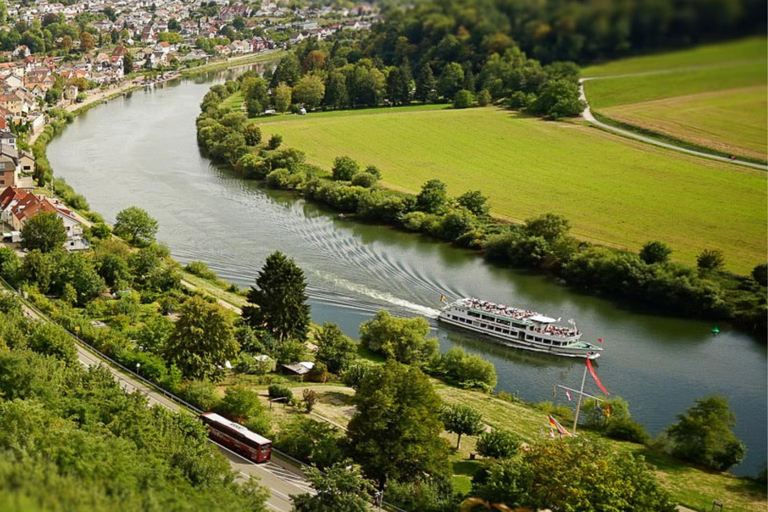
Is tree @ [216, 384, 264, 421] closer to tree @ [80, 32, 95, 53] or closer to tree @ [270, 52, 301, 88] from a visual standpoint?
tree @ [270, 52, 301, 88]

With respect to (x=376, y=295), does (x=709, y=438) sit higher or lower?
lower

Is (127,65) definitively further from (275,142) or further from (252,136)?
(275,142)

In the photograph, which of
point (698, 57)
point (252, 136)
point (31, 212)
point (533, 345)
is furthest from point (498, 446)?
point (252, 136)

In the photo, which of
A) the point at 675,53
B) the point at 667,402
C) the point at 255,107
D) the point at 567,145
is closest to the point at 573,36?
the point at 675,53

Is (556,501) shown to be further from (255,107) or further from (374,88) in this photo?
(255,107)

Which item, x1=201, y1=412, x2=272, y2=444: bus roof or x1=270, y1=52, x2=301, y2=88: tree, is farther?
x1=270, y1=52, x2=301, y2=88: tree

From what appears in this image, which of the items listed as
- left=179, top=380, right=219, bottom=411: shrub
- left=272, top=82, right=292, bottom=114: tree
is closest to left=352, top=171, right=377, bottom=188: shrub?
left=272, top=82, right=292, bottom=114: tree
